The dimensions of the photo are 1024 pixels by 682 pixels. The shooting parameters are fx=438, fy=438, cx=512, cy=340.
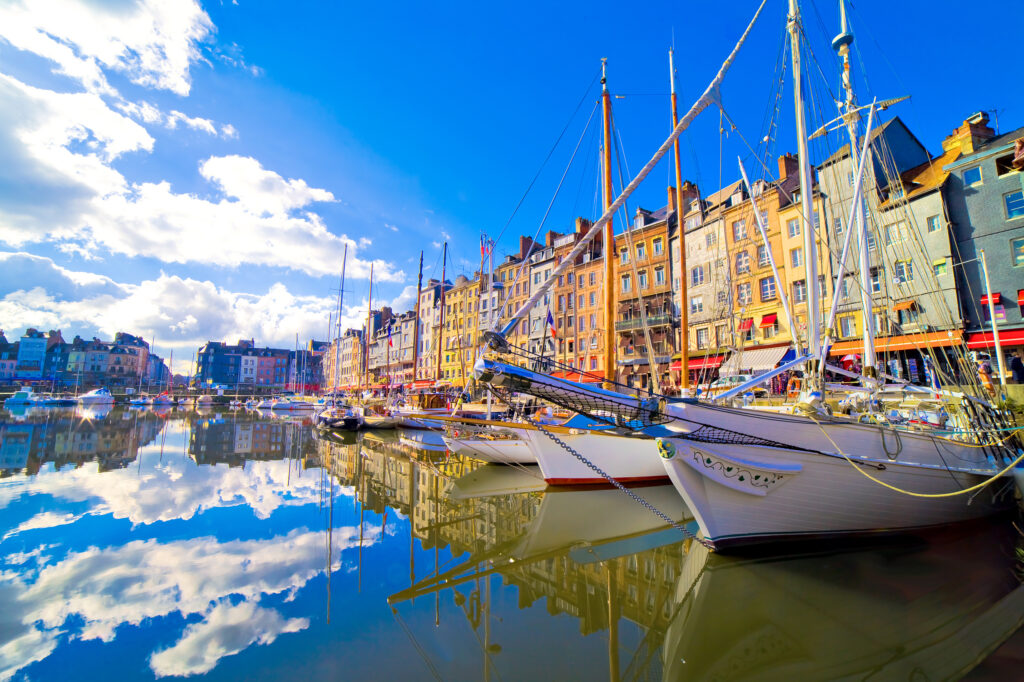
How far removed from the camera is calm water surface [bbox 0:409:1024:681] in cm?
511

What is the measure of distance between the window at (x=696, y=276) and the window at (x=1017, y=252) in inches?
630

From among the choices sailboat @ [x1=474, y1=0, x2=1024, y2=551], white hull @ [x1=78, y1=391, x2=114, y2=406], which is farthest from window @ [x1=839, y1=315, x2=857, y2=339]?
white hull @ [x1=78, y1=391, x2=114, y2=406]

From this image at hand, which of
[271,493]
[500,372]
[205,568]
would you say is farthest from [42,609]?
[271,493]

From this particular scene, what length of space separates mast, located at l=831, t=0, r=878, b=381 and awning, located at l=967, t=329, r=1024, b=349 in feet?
44.3

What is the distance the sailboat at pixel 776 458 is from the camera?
24.3 feet

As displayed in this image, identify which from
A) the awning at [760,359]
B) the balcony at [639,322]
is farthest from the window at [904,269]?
the balcony at [639,322]

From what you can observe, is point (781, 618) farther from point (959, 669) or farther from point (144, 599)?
point (144, 599)

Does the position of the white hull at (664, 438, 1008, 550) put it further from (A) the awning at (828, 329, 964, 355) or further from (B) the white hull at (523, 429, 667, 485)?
(A) the awning at (828, 329, 964, 355)

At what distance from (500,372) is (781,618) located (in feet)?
17.1

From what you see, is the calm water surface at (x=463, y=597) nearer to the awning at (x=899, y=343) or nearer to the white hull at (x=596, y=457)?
the white hull at (x=596, y=457)

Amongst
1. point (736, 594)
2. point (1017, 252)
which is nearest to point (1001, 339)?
point (1017, 252)

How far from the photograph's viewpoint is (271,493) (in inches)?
566

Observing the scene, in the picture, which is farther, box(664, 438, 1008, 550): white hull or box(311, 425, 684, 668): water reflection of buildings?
box(664, 438, 1008, 550): white hull

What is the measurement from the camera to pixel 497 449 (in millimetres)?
19797
